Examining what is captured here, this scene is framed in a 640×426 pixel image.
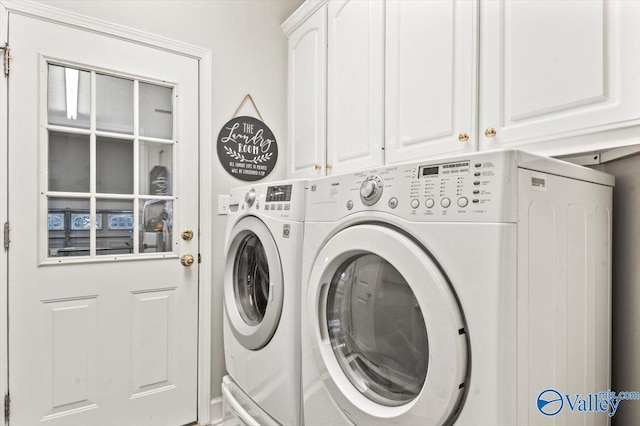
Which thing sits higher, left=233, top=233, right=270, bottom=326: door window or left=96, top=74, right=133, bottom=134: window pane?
left=96, top=74, right=133, bottom=134: window pane

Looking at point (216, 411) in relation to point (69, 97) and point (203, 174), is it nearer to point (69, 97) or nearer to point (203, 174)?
point (203, 174)

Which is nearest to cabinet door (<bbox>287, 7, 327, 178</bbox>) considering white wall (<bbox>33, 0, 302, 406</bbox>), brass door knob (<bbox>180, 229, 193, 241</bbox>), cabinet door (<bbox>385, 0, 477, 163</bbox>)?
white wall (<bbox>33, 0, 302, 406</bbox>)

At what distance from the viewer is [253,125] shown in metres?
2.15

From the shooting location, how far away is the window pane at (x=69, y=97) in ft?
5.25

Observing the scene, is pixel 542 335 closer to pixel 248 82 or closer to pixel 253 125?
pixel 253 125

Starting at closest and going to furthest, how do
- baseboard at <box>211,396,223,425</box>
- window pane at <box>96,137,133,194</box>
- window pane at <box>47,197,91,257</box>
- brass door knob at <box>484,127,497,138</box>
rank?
brass door knob at <box>484,127,497,138</box> → window pane at <box>47,197,91,257</box> → window pane at <box>96,137,133,194</box> → baseboard at <box>211,396,223,425</box>

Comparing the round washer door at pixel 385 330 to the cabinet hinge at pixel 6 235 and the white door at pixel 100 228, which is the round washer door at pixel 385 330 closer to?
the white door at pixel 100 228

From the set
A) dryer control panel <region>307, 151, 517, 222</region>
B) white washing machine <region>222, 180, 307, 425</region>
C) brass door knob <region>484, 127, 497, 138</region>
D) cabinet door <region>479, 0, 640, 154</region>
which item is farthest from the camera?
white washing machine <region>222, 180, 307, 425</region>

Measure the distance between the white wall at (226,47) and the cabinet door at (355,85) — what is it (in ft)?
1.72

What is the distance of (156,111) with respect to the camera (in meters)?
1.86

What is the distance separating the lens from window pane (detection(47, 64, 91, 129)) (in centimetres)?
160

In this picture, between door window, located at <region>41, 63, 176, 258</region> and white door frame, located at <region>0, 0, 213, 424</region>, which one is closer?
door window, located at <region>41, 63, 176, 258</region>

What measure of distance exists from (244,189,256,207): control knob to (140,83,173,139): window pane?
2.23ft

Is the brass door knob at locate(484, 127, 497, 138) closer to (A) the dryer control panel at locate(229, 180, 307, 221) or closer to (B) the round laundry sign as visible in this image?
(A) the dryer control panel at locate(229, 180, 307, 221)
